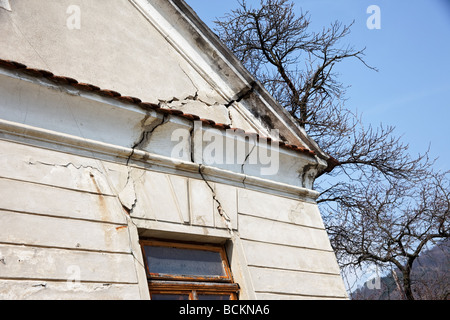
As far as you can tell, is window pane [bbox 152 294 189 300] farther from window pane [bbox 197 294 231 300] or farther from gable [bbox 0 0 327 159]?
gable [bbox 0 0 327 159]

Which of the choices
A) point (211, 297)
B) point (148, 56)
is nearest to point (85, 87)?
point (148, 56)

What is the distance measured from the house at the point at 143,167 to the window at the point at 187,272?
1 cm

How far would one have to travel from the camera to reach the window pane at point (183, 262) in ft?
14.3

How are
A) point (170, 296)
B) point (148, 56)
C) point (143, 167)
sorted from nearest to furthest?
point (170, 296)
point (143, 167)
point (148, 56)

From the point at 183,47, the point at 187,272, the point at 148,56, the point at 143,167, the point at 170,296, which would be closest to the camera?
the point at 170,296

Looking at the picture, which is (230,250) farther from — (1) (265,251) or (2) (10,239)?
(2) (10,239)

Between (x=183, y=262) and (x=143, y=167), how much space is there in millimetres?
990

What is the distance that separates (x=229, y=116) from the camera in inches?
238

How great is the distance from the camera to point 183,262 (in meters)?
4.54

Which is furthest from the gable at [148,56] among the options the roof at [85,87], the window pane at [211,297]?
the window pane at [211,297]

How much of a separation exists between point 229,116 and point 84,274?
296 centimetres

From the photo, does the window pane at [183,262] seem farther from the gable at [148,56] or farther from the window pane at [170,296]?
the gable at [148,56]

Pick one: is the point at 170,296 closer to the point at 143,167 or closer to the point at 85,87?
the point at 143,167
